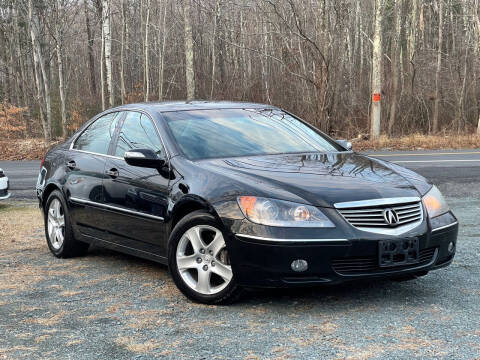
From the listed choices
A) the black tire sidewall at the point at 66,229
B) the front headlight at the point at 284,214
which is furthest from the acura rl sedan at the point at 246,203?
the black tire sidewall at the point at 66,229

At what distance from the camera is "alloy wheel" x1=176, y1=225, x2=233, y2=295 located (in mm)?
4582

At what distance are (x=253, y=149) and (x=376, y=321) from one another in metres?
1.85

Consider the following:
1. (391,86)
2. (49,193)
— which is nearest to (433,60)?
(391,86)

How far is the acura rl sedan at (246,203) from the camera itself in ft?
14.0

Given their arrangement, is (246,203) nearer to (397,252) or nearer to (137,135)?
(397,252)

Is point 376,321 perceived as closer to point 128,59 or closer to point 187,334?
point 187,334

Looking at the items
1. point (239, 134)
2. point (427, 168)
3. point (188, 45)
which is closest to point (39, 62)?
point (188, 45)

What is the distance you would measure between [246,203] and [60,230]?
2937 mm

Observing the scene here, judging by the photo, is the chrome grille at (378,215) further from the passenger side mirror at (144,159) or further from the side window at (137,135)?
the side window at (137,135)

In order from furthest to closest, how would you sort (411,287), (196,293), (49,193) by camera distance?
(49,193) → (411,287) → (196,293)

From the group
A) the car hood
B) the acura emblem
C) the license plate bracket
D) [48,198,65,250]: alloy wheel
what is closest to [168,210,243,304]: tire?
the car hood

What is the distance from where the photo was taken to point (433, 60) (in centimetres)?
3244

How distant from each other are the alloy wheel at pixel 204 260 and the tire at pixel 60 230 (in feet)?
6.75

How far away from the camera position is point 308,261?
4.24 metres
